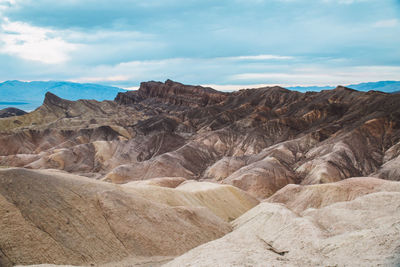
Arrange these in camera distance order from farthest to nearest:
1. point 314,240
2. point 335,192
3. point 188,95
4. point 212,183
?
point 188,95 < point 212,183 < point 335,192 < point 314,240

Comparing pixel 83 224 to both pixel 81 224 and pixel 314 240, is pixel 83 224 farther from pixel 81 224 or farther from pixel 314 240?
pixel 314 240

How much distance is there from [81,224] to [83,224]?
17 centimetres

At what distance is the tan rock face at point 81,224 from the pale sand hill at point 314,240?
5.67 meters

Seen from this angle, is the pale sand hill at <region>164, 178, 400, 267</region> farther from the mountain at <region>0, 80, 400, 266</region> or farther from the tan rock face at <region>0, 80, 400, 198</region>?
the tan rock face at <region>0, 80, 400, 198</region>

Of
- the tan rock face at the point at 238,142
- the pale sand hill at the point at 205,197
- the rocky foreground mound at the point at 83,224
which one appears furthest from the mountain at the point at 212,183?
the tan rock face at the point at 238,142

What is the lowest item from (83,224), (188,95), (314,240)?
(83,224)

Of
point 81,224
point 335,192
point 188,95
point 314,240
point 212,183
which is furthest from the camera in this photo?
point 188,95

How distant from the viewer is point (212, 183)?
55438mm

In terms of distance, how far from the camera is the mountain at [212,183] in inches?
858

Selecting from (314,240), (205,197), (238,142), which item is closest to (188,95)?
(238,142)

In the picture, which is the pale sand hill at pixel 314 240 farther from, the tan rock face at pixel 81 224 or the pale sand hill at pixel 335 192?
the pale sand hill at pixel 335 192

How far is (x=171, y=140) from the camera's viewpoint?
105m

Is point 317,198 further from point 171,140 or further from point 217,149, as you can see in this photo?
point 171,140

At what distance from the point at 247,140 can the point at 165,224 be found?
240ft
